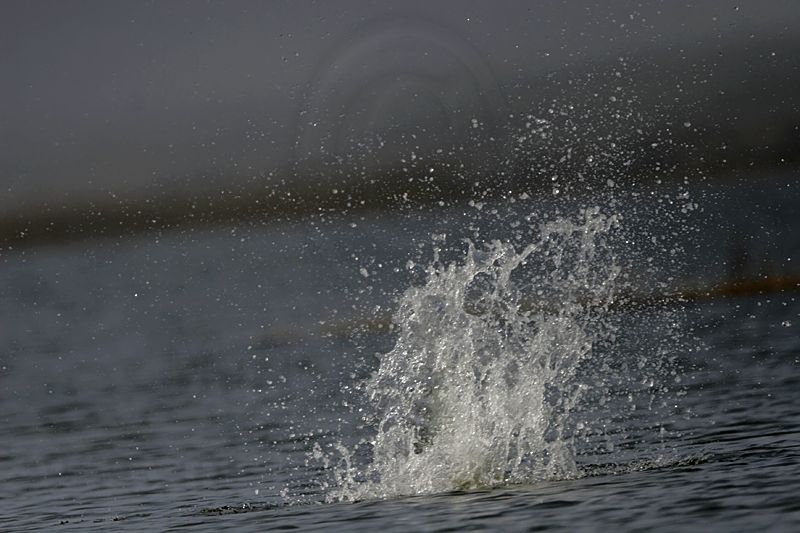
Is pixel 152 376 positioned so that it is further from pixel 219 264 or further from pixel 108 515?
pixel 219 264

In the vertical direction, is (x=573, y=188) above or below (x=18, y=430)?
above

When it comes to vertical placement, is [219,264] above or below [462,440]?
above

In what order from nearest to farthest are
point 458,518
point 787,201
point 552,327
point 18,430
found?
point 458,518
point 552,327
point 18,430
point 787,201

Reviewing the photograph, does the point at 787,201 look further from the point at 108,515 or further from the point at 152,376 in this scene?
the point at 108,515

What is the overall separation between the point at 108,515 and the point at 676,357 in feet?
48.6

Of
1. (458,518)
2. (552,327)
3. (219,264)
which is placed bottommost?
(458,518)

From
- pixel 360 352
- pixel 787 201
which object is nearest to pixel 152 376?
pixel 360 352

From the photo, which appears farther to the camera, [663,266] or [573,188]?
[573,188]

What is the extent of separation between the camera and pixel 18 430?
29922 millimetres

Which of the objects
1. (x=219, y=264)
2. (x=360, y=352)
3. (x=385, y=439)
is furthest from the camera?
(x=219, y=264)

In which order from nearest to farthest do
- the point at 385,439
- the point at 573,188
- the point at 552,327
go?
the point at 552,327
the point at 385,439
the point at 573,188

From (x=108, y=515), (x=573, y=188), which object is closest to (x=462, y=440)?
(x=108, y=515)

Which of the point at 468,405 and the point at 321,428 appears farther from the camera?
the point at 321,428

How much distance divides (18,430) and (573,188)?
220 ft
